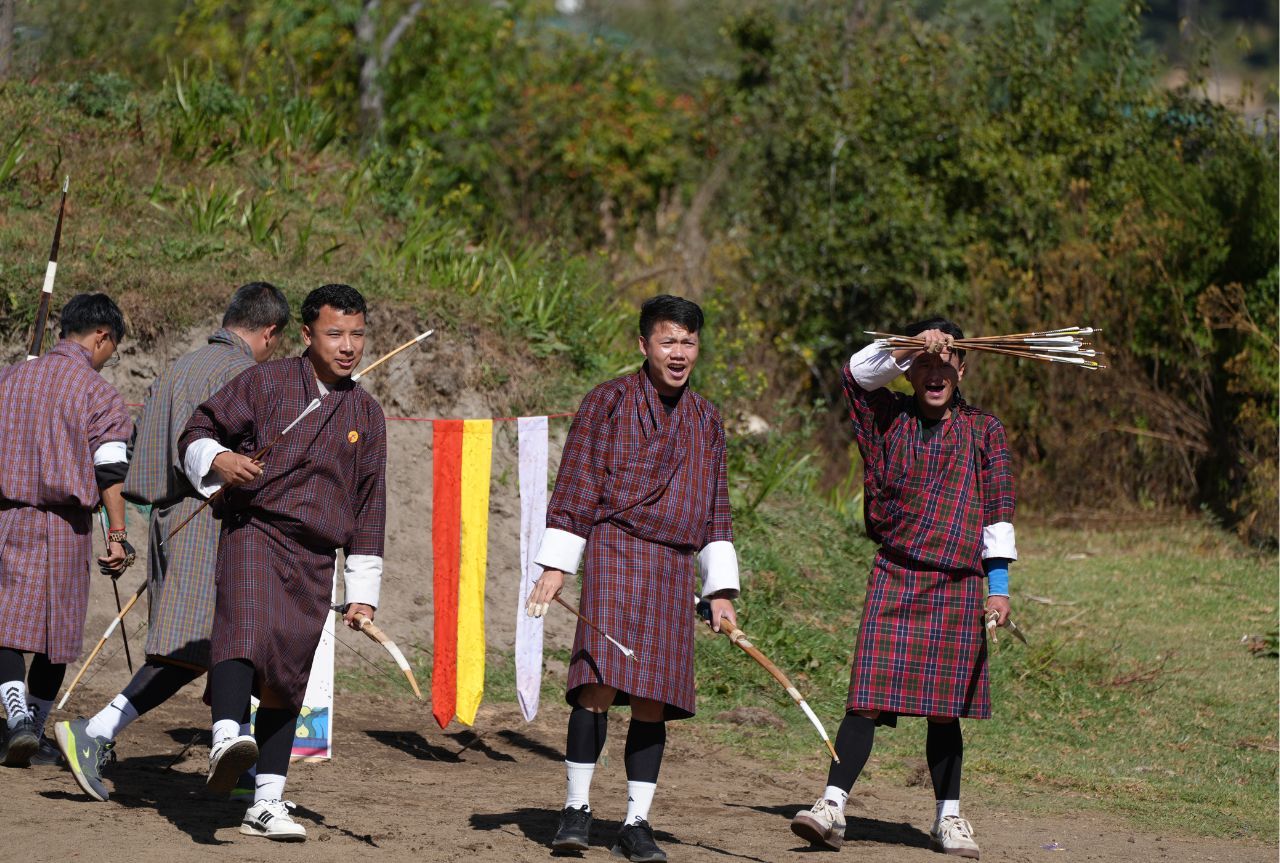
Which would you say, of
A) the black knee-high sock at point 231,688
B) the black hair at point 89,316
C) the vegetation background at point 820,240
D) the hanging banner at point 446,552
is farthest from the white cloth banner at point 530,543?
the black knee-high sock at point 231,688

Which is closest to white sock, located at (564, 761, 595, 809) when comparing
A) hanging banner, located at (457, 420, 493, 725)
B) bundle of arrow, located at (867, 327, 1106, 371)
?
bundle of arrow, located at (867, 327, 1106, 371)

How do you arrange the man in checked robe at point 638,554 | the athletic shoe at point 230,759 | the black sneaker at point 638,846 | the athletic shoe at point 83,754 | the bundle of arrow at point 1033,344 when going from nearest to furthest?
the athletic shoe at point 230,759 < the black sneaker at point 638,846 < the man in checked robe at point 638,554 < the athletic shoe at point 83,754 < the bundle of arrow at point 1033,344

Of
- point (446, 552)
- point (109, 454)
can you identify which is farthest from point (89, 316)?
point (446, 552)

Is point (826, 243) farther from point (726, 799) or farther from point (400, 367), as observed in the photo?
point (726, 799)

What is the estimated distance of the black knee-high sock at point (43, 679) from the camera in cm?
618

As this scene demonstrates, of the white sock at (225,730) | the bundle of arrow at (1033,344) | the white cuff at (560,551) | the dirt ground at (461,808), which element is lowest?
the dirt ground at (461,808)

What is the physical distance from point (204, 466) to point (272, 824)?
117 cm

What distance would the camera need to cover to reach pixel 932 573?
18.3 ft

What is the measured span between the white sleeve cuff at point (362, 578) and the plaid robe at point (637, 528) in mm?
615

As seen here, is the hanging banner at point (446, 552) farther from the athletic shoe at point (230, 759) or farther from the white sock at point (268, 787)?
the athletic shoe at point (230, 759)

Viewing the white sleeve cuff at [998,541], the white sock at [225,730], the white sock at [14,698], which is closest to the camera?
the white sock at [225,730]

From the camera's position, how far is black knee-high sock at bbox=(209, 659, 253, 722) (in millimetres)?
5016

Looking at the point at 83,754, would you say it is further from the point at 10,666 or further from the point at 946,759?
the point at 946,759

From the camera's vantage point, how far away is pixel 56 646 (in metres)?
6.10
